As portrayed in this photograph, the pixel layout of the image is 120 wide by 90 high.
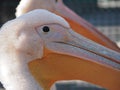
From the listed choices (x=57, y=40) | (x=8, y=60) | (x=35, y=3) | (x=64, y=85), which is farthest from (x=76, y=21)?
(x=64, y=85)

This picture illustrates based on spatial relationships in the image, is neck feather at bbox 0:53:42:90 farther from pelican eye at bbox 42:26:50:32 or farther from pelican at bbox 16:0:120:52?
pelican at bbox 16:0:120:52

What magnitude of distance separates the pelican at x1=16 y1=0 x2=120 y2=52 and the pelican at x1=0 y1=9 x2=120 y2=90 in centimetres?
64

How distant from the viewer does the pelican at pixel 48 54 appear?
9.10 feet

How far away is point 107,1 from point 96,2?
6.9 inches

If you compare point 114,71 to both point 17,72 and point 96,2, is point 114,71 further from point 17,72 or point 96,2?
point 96,2

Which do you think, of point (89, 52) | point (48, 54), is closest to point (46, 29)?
point (48, 54)

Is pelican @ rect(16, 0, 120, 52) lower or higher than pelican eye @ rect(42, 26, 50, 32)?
lower

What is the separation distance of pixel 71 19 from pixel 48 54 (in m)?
0.92

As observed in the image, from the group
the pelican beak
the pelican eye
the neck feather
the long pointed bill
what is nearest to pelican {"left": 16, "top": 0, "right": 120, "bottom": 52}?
the long pointed bill

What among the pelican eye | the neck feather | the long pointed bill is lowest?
the long pointed bill

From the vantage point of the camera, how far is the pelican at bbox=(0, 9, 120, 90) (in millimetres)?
2773

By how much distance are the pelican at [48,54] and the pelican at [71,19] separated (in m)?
0.64

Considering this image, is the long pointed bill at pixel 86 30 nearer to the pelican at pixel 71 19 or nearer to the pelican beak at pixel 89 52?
the pelican at pixel 71 19

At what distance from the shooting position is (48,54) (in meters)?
2.89
